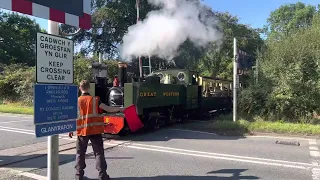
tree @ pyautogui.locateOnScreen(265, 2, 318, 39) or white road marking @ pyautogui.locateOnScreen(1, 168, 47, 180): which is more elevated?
tree @ pyautogui.locateOnScreen(265, 2, 318, 39)

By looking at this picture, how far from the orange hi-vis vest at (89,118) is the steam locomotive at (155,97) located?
1166 millimetres

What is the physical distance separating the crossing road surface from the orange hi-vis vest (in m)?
1.02

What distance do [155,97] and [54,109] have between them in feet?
25.3

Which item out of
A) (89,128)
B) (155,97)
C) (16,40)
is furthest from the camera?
(16,40)

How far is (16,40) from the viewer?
4862cm

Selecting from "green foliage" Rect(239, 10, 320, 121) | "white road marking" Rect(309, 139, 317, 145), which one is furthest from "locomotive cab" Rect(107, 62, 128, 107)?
"white road marking" Rect(309, 139, 317, 145)

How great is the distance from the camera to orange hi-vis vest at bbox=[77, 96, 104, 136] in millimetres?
5027

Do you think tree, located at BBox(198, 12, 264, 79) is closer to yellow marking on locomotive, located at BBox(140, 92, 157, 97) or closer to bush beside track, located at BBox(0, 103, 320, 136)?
bush beside track, located at BBox(0, 103, 320, 136)

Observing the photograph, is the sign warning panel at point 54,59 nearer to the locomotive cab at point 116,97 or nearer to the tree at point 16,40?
the locomotive cab at point 116,97

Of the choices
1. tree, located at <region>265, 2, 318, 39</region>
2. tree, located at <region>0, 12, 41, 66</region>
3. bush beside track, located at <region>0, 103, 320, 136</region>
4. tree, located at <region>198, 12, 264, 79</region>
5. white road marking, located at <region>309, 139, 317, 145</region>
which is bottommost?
white road marking, located at <region>309, 139, 317, 145</region>

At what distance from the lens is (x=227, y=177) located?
5.67m

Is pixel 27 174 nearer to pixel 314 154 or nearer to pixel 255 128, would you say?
pixel 314 154

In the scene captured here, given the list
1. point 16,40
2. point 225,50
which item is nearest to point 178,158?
point 225,50

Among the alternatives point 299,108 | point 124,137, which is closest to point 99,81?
point 124,137
